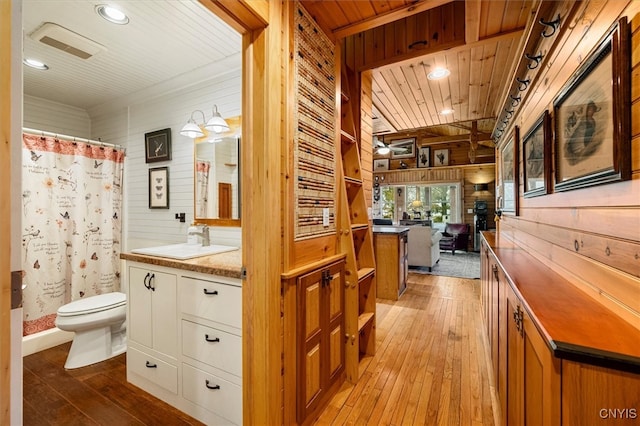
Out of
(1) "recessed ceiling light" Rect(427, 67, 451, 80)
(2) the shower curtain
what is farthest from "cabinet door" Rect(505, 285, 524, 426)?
(2) the shower curtain

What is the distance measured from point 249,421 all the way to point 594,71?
2273mm

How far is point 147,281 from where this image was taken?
1.96 m

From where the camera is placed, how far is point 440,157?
30.7ft

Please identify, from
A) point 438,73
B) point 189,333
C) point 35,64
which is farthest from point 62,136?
point 438,73

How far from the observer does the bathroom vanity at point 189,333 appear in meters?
1.63

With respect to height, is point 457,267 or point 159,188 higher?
point 159,188

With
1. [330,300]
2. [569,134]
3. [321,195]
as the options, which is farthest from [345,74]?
[330,300]

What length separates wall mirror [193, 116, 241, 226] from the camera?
8.75 feet

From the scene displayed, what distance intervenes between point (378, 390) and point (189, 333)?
1392 millimetres

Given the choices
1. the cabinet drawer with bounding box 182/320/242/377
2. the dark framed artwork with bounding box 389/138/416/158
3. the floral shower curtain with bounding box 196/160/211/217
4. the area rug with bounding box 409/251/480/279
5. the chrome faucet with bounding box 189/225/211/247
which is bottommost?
the area rug with bounding box 409/251/480/279

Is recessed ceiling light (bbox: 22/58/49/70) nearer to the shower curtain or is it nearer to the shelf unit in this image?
the shower curtain

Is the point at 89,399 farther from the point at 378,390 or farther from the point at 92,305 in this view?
the point at 378,390

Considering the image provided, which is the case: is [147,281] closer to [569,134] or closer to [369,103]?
[369,103]

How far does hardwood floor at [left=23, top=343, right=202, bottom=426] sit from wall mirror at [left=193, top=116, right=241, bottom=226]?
143 cm
